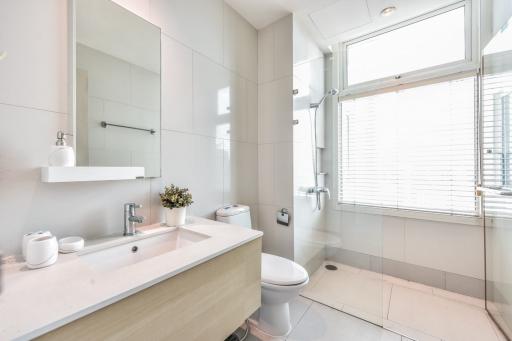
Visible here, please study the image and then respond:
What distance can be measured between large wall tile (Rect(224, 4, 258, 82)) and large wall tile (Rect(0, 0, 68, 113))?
40.8 inches

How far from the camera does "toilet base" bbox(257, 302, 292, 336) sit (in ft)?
4.57

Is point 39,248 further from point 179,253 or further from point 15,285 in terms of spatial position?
point 179,253

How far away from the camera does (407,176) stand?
1996 millimetres

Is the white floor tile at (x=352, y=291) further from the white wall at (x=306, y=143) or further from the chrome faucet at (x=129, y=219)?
the chrome faucet at (x=129, y=219)

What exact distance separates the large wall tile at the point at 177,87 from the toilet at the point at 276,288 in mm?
717

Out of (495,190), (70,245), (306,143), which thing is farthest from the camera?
(306,143)

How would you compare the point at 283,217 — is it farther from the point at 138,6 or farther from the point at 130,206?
the point at 138,6

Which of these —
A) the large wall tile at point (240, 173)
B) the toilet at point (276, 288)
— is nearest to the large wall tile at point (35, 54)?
the large wall tile at point (240, 173)

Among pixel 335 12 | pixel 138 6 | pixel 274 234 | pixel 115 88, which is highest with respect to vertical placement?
pixel 335 12

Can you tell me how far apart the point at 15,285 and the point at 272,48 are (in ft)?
7.04

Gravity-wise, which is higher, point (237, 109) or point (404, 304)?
point (237, 109)

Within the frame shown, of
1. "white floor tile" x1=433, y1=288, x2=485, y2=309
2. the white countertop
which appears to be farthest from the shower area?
the white countertop

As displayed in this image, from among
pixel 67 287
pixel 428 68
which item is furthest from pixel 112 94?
pixel 428 68

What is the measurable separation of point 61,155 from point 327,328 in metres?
1.85
